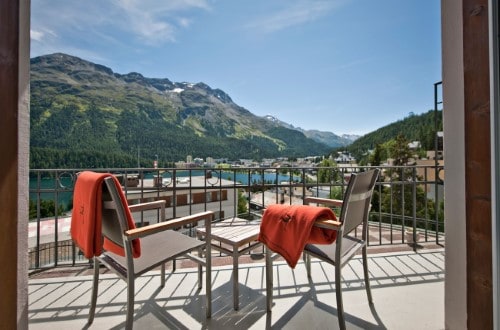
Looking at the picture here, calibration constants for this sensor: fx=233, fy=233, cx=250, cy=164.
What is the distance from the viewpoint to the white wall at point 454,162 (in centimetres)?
124

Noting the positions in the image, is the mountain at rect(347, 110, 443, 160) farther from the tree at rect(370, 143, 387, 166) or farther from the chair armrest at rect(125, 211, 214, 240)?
the chair armrest at rect(125, 211, 214, 240)

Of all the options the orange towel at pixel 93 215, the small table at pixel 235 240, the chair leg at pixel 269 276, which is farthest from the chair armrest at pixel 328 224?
the orange towel at pixel 93 215

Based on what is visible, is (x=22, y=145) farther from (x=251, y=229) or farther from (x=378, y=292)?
(x=378, y=292)

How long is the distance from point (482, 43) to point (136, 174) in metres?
3.13

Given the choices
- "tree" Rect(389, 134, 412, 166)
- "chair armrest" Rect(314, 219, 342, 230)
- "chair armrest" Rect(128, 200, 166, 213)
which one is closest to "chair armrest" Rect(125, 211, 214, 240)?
"chair armrest" Rect(128, 200, 166, 213)

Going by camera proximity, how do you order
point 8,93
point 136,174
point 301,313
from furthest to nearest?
point 136,174, point 301,313, point 8,93

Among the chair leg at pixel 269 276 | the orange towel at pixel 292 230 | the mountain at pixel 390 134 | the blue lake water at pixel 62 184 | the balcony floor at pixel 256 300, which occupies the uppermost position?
the mountain at pixel 390 134

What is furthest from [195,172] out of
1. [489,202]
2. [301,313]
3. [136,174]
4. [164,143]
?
[164,143]

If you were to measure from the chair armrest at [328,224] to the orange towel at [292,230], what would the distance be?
0.10ft

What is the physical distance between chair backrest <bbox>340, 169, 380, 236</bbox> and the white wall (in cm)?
44

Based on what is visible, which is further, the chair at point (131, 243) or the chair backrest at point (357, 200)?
the chair backrest at point (357, 200)

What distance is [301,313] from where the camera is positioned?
1.71 metres

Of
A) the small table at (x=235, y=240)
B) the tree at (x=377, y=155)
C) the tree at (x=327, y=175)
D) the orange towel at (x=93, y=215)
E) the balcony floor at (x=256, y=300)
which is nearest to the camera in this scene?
the orange towel at (x=93, y=215)

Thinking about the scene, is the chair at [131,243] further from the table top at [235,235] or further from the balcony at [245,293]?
the balcony at [245,293]
